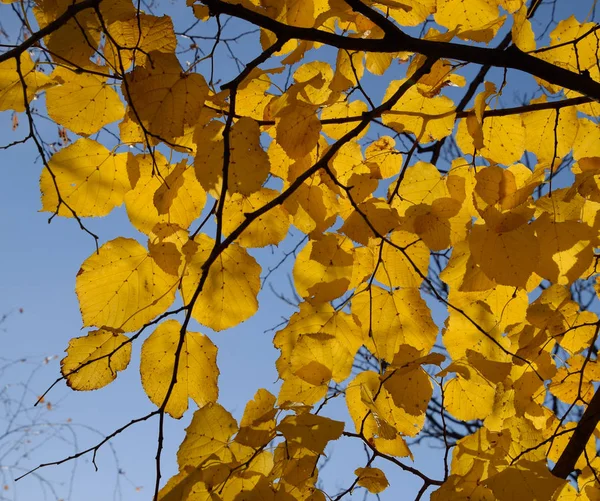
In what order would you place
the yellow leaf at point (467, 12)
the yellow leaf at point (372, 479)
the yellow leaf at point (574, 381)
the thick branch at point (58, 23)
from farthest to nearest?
the yellow leaf at point (574, 381) < the yellow leaf at point (467, 12) < the yellow leaf at point (372, 479) < the thick branch at point (58, 23)

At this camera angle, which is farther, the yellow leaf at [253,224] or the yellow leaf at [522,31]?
the yellow leaf at [253,224]

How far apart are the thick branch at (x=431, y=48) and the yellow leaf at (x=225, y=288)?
452mm

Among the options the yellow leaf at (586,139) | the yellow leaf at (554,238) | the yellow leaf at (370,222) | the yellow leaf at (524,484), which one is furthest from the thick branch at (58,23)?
the yellow leaf at (586,139)

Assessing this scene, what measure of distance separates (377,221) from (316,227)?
15 cm

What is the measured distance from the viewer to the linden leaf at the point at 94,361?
1066mm

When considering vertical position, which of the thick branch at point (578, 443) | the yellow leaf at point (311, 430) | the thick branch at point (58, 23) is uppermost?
the thick branch at point (58, 23)

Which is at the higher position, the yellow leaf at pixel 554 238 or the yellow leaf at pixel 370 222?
the yellow leaf at pixel 370 222

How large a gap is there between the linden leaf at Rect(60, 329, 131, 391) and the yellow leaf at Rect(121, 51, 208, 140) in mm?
389

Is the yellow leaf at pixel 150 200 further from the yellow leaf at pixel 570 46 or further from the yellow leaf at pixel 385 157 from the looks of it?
the yellow leaf at pixel 570 46

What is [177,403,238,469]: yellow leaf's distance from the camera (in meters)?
1.06

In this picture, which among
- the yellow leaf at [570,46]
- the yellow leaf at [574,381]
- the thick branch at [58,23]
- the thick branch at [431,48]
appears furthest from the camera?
the yellow leaf at [574,381]

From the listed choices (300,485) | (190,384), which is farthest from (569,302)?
(190,384)

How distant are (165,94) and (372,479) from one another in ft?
2.76

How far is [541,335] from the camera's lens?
1.27 m
